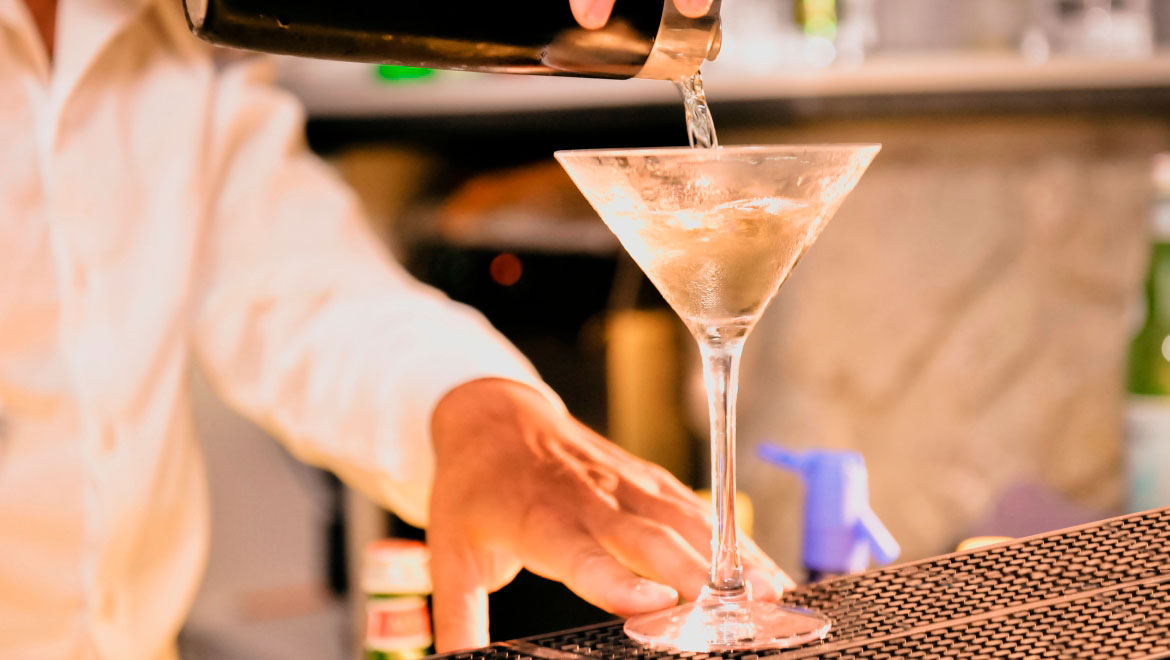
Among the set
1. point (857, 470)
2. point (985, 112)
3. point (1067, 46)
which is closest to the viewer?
point (857, 470)

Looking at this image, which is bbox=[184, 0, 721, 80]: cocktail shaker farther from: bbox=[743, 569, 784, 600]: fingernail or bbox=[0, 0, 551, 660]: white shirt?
bbox=[0, 0, 551, 660]: white shirt

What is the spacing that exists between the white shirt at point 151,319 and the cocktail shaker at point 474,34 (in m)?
0.37

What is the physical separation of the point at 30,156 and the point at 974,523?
1399 millimetres

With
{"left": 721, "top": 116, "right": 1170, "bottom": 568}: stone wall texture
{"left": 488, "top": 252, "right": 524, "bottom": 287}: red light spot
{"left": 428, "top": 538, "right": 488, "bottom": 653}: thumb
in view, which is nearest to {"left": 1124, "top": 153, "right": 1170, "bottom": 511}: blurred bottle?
{"left": 721, "top": 116, "right": 1170, "bottom": 568}: stone wall texture

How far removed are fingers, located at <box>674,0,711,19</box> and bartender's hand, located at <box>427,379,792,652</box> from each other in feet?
0.84

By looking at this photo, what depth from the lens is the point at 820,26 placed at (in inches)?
71.0

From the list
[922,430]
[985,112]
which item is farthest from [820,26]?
[922,430]

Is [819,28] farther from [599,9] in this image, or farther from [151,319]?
[599,9]

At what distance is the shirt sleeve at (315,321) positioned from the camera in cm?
99

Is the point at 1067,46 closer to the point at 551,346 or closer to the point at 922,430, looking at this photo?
the point at 922,430

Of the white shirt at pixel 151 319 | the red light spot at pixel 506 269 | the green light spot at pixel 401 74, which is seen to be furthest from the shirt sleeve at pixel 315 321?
the red light spot at pixel 506 269

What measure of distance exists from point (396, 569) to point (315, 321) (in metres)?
0.36

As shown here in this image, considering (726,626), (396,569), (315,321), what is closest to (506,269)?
(315,321)

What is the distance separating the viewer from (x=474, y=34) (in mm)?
589
